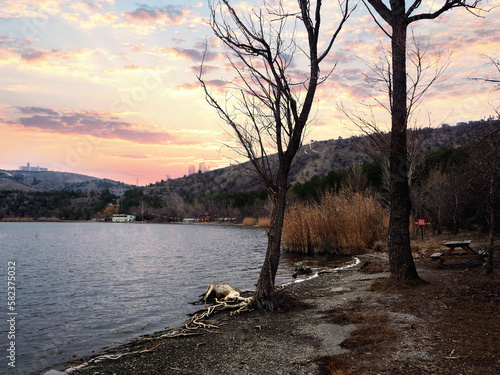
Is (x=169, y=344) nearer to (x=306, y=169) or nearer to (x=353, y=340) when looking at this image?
(x=353, y=340)

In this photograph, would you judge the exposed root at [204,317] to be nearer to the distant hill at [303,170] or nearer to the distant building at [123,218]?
the distant hill at [303,170]

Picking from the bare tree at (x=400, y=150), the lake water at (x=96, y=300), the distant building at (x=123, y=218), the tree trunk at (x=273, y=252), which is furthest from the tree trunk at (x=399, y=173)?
the distant building at (x=123, y=218)

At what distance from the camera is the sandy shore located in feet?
15.9

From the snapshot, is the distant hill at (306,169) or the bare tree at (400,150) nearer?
the bare tree at (400,150)

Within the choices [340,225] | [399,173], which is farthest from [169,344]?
[340,225]

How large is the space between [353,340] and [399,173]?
4.55 meters

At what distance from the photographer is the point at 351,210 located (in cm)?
2138

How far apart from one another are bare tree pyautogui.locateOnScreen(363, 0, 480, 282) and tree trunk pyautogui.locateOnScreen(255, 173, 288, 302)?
8.94ft

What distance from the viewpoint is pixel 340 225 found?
21.6m

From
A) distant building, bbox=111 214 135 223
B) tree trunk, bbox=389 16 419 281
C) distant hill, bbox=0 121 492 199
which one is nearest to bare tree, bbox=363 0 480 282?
tree trunk, bbox=389 16 419 281

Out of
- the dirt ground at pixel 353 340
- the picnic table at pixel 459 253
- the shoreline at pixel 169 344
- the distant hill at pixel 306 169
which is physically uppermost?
the distant hill at pixel 306 169

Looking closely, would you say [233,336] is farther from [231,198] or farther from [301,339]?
[231,198]

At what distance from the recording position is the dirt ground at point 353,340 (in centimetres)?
485

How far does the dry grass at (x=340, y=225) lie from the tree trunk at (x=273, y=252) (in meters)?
13.4
